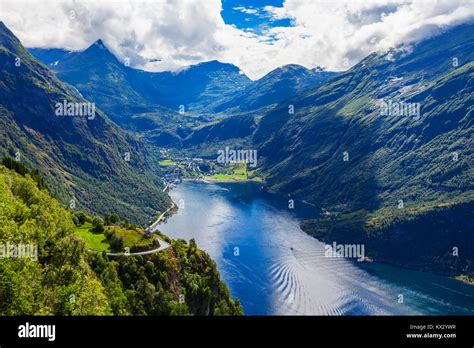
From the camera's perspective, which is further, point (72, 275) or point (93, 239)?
point (93, 239)

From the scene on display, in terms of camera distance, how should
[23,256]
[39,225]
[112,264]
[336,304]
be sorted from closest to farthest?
[23,256] → [39,225] → [112,264] → [336,304]

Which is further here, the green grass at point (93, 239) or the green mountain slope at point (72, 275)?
the green grass at point (93, 239)

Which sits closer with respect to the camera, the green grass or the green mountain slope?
the green mountain slope

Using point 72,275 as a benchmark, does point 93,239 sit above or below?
above

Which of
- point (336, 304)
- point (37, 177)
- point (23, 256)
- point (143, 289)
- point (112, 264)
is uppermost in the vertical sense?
point (37, 177)

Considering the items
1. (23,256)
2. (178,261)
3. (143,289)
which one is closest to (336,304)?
(178,261)

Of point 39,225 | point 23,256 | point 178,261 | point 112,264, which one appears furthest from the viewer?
point 178,261
